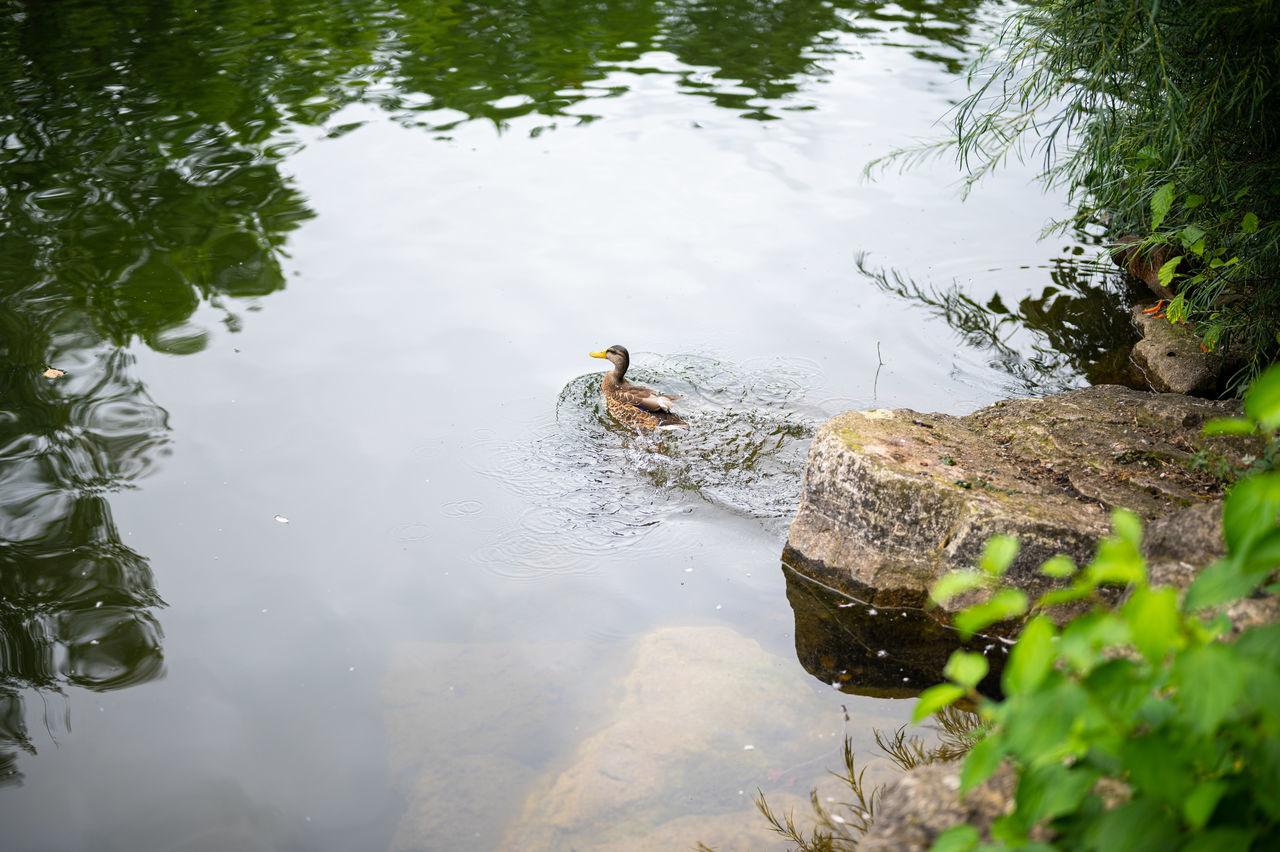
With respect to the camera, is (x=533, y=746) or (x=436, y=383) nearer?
(x=533, y=746)

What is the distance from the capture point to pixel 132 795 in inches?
149

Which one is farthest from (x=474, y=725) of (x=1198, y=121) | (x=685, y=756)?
(x=1198, y=121)

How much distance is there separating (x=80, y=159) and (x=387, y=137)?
3.29 meters

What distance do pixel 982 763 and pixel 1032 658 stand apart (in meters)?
0.26

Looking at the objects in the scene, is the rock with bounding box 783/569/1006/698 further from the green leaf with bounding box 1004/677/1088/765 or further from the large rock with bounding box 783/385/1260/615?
the green leaf with bounding box 1004/677/1088/765

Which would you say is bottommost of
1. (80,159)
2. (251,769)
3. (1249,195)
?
(251,769)

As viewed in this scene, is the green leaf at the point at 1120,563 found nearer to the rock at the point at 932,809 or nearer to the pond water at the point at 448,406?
the rock at the point at 932,809

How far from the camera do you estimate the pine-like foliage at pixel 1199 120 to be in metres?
4.16

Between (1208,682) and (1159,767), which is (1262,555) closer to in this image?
(1208,682)

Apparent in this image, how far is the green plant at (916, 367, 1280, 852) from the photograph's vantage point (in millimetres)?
1486

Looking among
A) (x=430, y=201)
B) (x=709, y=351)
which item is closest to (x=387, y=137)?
(x=430, y=201)

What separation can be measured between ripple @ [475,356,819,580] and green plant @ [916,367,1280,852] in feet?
11.8

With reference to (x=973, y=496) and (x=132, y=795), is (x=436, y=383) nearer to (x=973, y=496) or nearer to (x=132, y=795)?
(x=132, y=795)

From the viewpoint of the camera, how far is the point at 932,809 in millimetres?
2436
